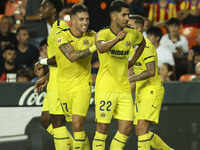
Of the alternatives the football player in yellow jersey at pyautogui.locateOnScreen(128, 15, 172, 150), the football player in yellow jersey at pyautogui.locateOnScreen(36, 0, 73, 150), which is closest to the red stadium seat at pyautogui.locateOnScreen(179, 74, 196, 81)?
the football player in yellow jersey at pyautogui.locateOnScreen(128, 15, 172, 150)

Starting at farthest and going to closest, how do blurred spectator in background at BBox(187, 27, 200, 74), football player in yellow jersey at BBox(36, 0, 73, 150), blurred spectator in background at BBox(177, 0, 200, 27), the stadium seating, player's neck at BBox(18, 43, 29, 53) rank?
blurred spectator in background at BBox(177, 0, 200, 27) → the stadium seating → blurred spectator in background at BBox(187, 27, 200, 74) → player's neck at BBox(18, 43, 29, 53) → football player in yellow jersey at BBox(36, 0, 73, 150)

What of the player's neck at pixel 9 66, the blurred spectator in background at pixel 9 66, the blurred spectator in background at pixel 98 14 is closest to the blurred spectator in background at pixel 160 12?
the blurred spectator in background at pixel 98 14

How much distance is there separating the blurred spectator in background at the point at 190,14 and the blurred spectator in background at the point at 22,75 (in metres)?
4.43

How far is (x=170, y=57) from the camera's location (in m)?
7.52

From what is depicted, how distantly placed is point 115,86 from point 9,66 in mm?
3448

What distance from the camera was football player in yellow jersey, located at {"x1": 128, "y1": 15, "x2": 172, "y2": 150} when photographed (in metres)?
4.73

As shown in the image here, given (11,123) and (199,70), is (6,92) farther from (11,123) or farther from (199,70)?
(199,70)

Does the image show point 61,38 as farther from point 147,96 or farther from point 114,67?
point 147,96

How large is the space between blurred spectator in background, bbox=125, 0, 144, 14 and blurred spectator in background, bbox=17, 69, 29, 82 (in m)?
3.26

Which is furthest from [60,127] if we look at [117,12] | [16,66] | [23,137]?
[16,66]

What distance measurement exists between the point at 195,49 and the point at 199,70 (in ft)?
5.03

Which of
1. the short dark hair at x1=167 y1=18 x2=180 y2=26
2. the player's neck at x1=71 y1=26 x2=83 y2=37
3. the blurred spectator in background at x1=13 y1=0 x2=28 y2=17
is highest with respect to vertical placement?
the blurred spectator in background at x1=13 y1=0 x2=28 y2=17

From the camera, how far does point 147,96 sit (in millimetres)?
4887

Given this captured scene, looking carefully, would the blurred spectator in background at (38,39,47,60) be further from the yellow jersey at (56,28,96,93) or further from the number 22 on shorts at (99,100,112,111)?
the number 22 on shorts at (99,100,112,111)
